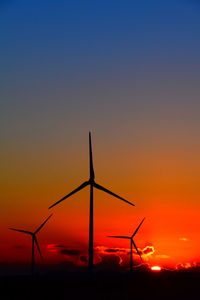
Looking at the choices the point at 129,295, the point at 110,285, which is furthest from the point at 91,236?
the point at 110,285

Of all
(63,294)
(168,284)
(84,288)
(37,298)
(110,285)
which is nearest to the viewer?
(37,298)

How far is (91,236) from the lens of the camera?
414 ft

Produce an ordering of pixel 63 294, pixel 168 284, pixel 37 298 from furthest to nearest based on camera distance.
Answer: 1. pixel 168 284
2. pixel 63 294
3. pixel 37 298

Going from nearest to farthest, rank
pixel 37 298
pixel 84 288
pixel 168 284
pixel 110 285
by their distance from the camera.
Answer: pixel 37 298
pixel 84 288
pixel 110 285
pixel 168 284

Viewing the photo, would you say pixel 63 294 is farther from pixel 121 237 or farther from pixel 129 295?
pixel 121 237

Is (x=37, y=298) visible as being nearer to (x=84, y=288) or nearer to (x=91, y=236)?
(x=91, y=236)

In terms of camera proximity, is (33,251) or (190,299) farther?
(33,251)

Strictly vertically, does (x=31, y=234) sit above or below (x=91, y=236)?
above

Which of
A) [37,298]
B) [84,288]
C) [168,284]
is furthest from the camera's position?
[168,284]

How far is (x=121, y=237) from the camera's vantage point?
17938 cm

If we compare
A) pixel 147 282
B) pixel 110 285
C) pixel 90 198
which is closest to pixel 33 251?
pixel 110 285

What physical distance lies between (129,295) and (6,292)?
26228mm

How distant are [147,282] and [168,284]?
5623 millimetres

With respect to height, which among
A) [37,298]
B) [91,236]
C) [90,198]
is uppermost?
[90,198]
